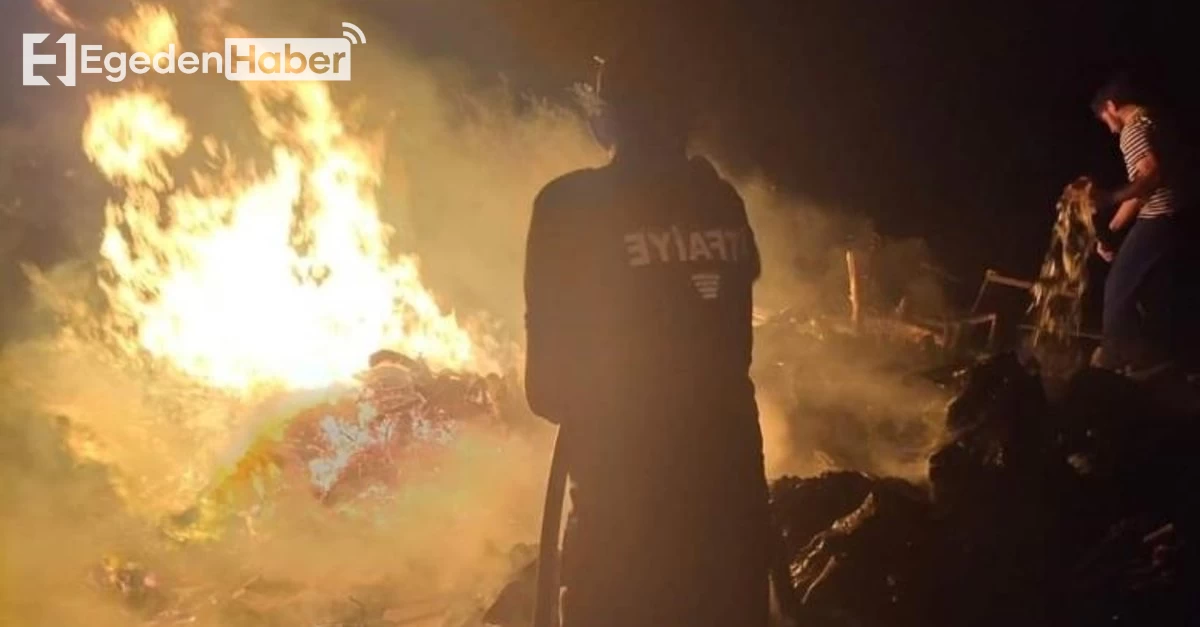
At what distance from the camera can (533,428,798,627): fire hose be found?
8.10ft

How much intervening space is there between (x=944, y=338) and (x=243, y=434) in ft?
5.02

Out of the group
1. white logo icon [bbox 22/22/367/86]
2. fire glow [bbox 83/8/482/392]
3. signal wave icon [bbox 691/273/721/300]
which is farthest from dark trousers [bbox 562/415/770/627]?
white logo icon [bbox 22/22/367/86]

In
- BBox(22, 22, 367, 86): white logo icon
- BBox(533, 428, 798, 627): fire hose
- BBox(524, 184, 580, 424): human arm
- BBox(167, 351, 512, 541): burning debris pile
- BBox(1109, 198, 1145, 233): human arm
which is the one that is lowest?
BBox(533, 428, 798, 627): fire hose

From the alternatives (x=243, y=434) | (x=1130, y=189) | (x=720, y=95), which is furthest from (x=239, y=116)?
(x=1130, y=189)

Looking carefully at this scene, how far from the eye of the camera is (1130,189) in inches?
105

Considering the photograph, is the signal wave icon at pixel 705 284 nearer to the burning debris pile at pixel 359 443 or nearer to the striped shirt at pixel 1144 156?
the burning debris pile at pixel 359 443

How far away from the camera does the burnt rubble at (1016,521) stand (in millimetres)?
2590

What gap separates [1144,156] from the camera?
2.67 meters

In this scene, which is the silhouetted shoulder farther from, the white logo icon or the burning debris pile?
the white logo icon

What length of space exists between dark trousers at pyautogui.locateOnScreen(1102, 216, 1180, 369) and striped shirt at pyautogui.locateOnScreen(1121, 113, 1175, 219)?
0.06 ft

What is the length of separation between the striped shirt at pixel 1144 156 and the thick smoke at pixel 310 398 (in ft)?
1.60

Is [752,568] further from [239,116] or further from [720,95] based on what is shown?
[239,116]

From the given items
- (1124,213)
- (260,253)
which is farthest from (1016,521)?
(260,253)

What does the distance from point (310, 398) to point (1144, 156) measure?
1.87 m
